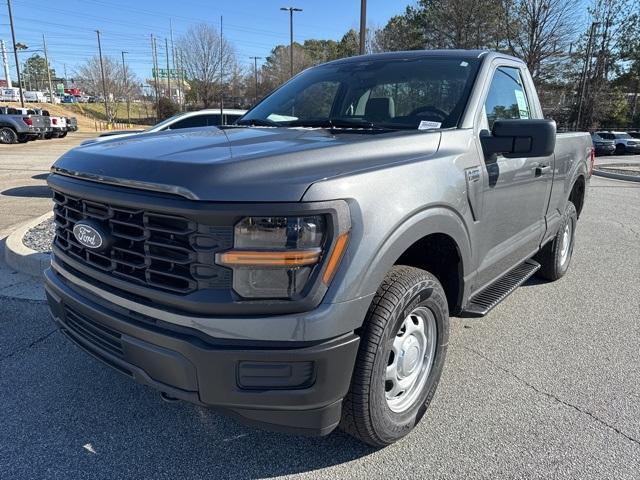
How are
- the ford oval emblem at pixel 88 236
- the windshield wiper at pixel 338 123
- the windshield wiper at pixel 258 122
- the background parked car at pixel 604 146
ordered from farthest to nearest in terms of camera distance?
the background parked car at pixel 604 146
the windshield wiper at pixel 258 122
the windshield wiper at pixel 338 123
the ford oval emblem at pixel 88 236

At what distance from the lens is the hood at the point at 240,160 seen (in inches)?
71.5

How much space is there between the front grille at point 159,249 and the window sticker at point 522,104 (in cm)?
288

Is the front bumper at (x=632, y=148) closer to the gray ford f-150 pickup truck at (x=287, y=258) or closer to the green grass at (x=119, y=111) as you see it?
the gray ford f-150 pickup truck at (x=287, y=258)

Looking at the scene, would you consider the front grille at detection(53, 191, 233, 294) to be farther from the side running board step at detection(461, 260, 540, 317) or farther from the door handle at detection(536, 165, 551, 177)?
the door handle at detection(536, 165, 551, 177)

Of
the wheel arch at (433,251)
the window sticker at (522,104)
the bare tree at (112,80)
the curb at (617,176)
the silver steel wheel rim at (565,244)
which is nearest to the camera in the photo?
the wheel arch at (433,251)

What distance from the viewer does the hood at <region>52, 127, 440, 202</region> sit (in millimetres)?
1816

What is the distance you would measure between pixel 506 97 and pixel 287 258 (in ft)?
8.20

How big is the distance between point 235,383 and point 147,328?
1.39 ft

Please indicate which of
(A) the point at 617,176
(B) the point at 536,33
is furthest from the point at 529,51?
(A) the point at 617,176

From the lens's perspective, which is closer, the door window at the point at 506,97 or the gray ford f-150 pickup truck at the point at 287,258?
the gray ford f-150 pickup truck at the point at 287,258

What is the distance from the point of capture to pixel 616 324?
402cm

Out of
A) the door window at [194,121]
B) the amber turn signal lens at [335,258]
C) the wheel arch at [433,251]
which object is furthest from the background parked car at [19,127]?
the amber turn signal lens at [335,258]

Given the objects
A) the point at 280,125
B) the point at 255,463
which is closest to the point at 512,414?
the point at 255,463

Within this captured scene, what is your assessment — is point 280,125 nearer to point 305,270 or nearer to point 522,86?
point 305,270
